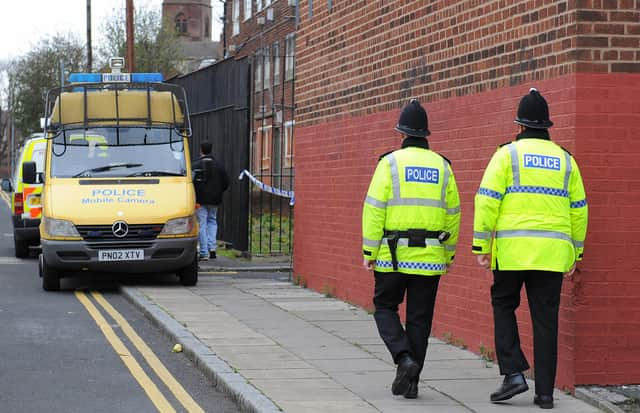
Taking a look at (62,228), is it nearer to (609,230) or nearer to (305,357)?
(305,357)

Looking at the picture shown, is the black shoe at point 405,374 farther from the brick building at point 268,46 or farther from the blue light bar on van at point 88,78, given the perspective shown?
the brick building at point 268,46

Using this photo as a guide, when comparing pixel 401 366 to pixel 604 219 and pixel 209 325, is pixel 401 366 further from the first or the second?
pixel 209 325

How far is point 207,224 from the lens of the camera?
20.0 metres

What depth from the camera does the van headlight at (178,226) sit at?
15141 millimetres

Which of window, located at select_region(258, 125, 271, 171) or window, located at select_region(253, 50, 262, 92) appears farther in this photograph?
window, located at select_region(258, 125, 271, 171)

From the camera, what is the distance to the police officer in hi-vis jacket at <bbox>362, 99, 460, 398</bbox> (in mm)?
7836

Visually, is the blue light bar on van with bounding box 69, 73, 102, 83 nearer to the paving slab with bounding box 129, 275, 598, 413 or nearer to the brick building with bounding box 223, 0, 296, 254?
the paving slab with bounding box 129, 275, 598, 413

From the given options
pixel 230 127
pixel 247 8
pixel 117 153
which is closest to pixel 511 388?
pixel 117 153

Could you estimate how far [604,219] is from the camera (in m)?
8.03

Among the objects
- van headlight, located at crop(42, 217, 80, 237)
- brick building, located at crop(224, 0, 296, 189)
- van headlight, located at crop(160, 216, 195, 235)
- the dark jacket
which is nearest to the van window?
the dark jacket

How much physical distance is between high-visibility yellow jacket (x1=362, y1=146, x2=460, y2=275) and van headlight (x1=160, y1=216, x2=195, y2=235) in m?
7.54

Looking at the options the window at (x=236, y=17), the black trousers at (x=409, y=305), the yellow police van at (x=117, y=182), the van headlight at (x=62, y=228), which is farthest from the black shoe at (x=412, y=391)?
the window at (x=236, y=17)

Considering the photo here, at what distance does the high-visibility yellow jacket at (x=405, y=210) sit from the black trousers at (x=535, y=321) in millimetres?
482

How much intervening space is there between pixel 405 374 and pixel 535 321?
884mm
